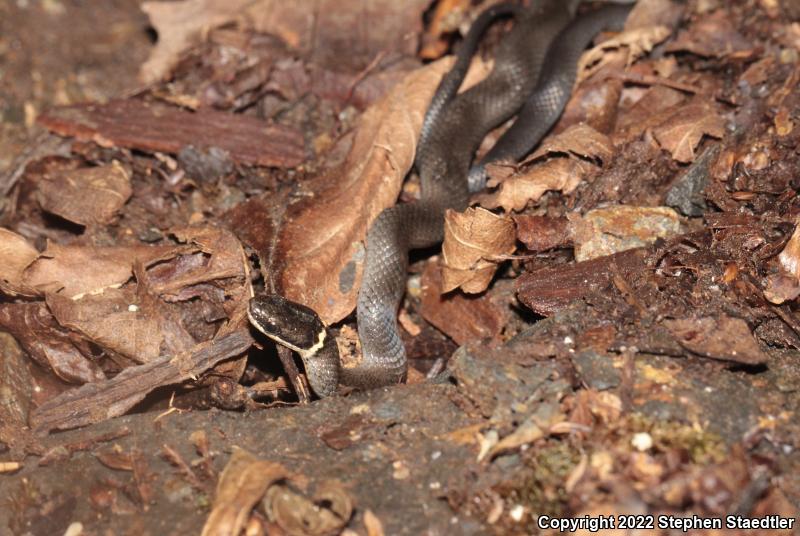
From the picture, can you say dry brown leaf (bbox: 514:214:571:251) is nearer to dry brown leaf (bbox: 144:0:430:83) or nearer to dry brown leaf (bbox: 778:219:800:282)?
dry brown leaf (bbox: 778:219:800:282)

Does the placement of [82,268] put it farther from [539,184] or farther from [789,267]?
[789,267]

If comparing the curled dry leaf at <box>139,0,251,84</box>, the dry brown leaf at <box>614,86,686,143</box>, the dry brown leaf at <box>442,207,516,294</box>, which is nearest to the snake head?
the dry brown leaf at <box>442,207,516,294</box>

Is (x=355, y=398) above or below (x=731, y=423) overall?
below

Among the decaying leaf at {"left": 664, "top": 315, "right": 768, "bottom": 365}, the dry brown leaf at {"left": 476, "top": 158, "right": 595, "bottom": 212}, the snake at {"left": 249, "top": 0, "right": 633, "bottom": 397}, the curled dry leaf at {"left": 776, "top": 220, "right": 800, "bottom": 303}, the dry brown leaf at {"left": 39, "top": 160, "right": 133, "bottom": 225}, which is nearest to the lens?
the decaying leaf at {"left": 664, "top": 315, "right": 768, "bottom": 365}

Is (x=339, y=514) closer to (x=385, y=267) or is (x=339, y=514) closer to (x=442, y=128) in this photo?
(x=385, y=267)

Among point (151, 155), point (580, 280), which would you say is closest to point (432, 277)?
point (580, 280)

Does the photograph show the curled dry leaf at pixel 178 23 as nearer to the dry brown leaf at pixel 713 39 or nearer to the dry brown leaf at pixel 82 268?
the dry brown leaf at pixel 82 268

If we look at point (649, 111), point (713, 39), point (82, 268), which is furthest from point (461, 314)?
point (713, 39)
